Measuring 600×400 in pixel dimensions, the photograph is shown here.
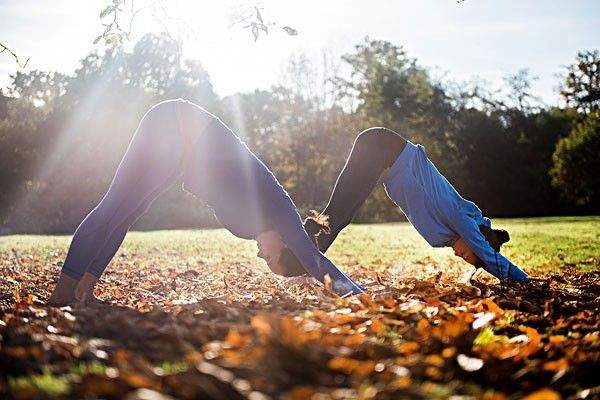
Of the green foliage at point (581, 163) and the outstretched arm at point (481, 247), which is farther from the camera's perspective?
the green foliage at point (581, 163)

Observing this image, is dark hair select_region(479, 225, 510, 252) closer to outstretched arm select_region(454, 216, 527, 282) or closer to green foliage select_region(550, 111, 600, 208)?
outstretched arm select_region(454, 216, 527, 282)

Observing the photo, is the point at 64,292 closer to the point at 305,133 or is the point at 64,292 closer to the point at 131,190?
the point at 131,190

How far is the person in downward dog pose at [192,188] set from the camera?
149 inches

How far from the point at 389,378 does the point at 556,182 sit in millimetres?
37532

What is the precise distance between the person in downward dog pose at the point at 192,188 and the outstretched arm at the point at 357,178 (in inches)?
20.4

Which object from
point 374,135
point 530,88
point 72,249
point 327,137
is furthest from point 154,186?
point 530,88

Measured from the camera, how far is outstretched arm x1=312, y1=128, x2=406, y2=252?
14.8ft

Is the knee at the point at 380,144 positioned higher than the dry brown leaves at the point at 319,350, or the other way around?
the knee at the point at 380,144

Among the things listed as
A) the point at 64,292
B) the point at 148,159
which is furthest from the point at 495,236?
the point at 64,292

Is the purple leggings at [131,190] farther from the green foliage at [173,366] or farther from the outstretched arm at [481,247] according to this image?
the outstretched arm at [481,247]

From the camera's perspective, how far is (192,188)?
4164 millimetres

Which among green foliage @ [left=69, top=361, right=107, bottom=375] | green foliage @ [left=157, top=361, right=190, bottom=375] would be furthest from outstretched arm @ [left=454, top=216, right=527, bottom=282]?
green foliage @ [left=69, top=361, right=107, bottom=375]

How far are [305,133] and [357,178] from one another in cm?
3540

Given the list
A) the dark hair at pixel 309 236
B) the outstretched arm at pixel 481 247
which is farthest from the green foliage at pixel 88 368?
the outstretched arm at pixel 481 247
